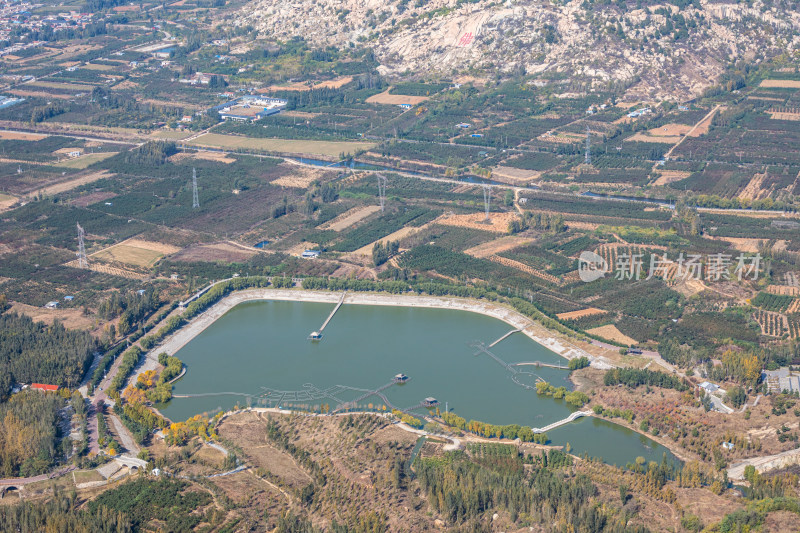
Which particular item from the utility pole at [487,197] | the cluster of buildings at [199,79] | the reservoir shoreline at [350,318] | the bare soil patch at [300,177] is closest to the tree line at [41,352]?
the reservoir shoreline at [350,318]

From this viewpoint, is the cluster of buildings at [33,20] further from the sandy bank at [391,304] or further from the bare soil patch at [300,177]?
the sandy bank at [391,304]

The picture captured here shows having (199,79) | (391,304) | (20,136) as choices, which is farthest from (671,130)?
(20,136)

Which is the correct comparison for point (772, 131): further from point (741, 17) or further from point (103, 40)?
point (103, 40)

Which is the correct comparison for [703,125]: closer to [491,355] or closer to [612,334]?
[612,334]

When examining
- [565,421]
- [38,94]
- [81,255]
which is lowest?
[565,421]

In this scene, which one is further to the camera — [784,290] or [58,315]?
[784,290]

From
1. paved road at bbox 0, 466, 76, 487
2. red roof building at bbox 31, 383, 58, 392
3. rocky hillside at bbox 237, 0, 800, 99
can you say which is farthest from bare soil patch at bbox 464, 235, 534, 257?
rocky hillside at bbox 237, 0, 800, 99

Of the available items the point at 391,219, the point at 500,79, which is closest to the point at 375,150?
the point at 391,219
